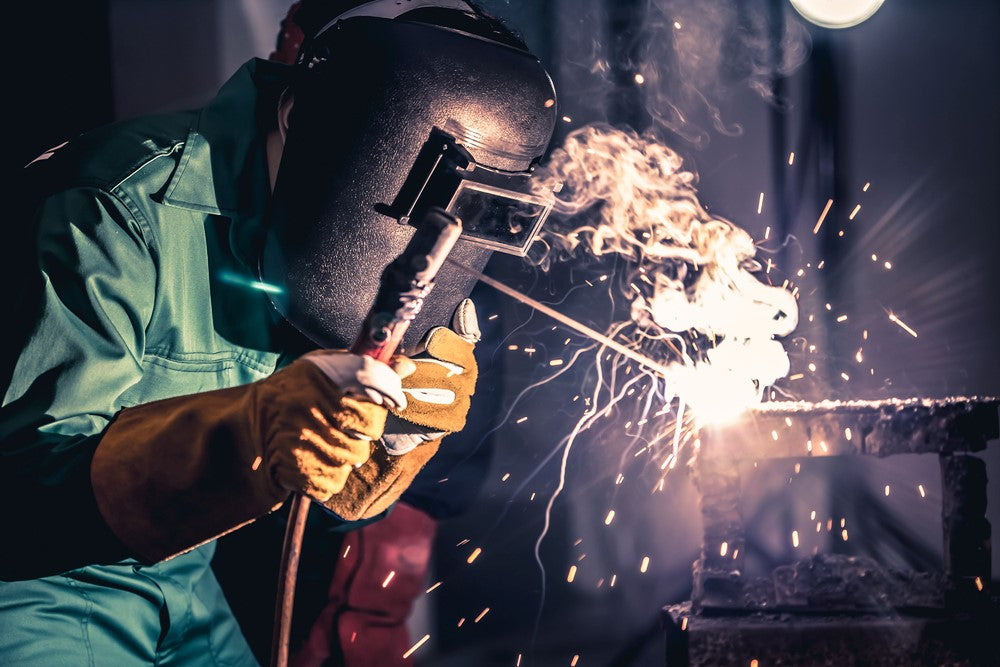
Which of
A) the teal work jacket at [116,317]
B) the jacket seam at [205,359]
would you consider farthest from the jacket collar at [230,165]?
the jacket seam at [205,359]

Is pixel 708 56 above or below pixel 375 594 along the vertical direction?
above

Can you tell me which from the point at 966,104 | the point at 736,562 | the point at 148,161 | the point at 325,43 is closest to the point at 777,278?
the point at 966,104

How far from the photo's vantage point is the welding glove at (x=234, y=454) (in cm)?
107

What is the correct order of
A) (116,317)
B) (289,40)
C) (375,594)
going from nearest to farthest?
(116,317)
(289,40)
(375,594)

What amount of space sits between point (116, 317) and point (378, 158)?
541mm

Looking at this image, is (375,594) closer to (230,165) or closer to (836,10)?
(230,165)

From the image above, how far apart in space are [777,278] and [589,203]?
76cm

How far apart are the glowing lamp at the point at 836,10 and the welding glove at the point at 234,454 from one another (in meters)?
2.49

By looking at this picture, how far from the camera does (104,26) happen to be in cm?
245

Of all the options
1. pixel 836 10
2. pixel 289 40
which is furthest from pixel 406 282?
pixel 836 10

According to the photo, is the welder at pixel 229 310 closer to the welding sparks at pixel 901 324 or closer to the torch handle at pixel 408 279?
the torch handle at pixel 408 279

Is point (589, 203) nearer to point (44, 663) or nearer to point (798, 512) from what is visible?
point (798, 512)

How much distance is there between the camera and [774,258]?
281 centimetres

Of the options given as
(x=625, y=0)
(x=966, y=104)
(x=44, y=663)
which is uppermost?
(x=625, y=0)
